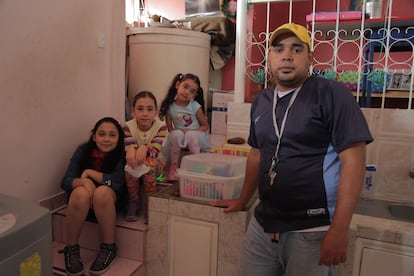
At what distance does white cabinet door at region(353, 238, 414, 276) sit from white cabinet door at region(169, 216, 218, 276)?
23.1 inches

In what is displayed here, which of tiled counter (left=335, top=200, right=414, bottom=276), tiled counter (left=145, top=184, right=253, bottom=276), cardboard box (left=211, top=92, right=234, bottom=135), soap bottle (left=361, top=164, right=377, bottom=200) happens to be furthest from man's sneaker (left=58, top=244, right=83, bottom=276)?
cardboard box (left=211, top=92, right=234, bottom=135)

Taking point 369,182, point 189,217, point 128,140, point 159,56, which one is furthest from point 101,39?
point 369,182

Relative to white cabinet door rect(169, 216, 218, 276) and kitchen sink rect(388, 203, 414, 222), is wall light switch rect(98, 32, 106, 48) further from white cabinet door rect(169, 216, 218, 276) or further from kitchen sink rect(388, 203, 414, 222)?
kitchen sink rect(388, 203, 414, 222)

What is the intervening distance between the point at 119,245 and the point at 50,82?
90 cm

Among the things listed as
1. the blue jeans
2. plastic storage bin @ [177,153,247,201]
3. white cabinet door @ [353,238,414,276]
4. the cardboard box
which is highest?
the cardboard box

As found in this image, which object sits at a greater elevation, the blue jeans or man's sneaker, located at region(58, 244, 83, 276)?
the blue jeans

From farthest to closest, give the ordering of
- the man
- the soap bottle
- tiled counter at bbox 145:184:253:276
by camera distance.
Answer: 1. the soap bottle
2. tiled counter at bbox 145:184:253:276
3. the man

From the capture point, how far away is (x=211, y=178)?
1449 millimetres

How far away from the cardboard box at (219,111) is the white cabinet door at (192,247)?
1527mm

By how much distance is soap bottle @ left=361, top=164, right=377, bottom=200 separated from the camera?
1724 millimetres

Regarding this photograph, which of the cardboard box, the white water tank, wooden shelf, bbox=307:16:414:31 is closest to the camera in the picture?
wooden shelf, bbox=307:16:414:31

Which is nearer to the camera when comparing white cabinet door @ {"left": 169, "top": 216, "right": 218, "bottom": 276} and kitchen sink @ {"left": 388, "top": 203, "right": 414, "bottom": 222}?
white cabinet door @ {"left": 169, "top": 216, "right": 218, "bottom": 276}

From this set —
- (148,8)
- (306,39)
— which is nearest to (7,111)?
(306,39)

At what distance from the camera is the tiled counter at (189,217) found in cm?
143
